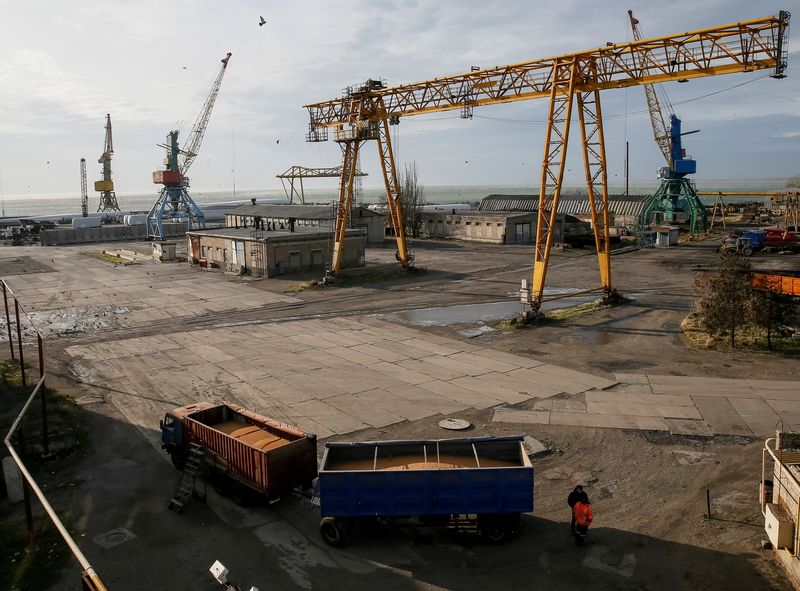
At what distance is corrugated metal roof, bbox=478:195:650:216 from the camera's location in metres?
88.4

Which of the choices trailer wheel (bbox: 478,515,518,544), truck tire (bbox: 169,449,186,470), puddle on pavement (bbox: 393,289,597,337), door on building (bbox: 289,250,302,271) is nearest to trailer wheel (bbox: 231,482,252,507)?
truck tire (bbox: 169,449,186,470)

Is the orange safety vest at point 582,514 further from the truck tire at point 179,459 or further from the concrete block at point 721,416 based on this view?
the truck tire at point 179,459

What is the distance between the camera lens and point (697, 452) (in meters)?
17.0

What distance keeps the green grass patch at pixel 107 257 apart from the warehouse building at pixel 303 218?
547 inches

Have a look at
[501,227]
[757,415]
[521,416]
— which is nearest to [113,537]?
[521,416]

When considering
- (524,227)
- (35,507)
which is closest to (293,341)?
(35,507)

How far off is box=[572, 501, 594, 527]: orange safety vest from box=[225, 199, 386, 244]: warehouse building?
4812cm

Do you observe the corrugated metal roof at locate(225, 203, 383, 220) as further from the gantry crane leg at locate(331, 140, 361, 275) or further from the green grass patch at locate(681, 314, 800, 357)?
the green grass patch at locate(681, 314, 800, 357)

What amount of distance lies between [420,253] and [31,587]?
184 feet

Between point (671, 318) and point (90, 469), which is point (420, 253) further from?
point (90, 469)

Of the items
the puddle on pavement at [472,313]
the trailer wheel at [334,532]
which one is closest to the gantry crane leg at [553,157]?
the puddle on pavement at [472,313]

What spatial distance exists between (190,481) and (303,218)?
54194mm

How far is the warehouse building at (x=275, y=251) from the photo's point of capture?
168 ft

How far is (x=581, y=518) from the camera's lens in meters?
12.4
